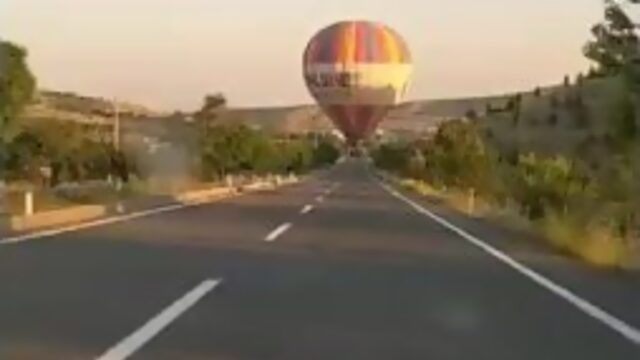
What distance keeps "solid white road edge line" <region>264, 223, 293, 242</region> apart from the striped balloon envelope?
57812 millimetres

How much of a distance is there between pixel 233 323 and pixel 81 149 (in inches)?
2564

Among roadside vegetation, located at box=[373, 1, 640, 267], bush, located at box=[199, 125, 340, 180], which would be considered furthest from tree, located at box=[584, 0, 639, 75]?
bush, located at box=[199, 125, 340, 180]

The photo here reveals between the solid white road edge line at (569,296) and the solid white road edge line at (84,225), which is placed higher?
the solid white road edge line at (569,296)

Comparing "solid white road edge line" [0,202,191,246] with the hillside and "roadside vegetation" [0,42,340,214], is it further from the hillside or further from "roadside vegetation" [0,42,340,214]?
the hillside

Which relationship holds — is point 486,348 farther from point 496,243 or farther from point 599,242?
point 496,243

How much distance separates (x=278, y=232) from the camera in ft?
91.6

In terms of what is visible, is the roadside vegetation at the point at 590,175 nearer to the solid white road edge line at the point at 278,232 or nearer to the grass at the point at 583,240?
the grass at the point at 583,240

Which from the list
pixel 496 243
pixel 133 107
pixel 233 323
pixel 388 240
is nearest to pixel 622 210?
pixel 496 243

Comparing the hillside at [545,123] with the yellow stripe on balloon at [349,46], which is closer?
the hillside at [545,123]

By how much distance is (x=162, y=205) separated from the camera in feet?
148

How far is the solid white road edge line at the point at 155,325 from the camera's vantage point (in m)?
9.99

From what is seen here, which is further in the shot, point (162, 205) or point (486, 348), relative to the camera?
point (162, 205)

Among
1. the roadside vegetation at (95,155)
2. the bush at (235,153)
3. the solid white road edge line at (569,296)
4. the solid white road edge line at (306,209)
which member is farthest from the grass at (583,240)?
the bush at (235,153)

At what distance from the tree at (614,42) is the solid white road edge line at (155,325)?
9.38 meters
